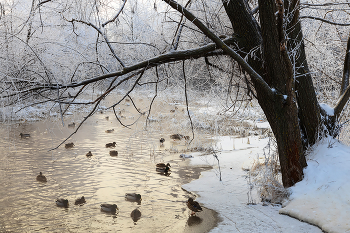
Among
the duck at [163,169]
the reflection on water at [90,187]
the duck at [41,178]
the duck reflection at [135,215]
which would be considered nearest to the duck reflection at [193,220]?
the reflection on water at [90,187]

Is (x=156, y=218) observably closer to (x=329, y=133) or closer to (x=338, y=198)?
(x=338, y=198)

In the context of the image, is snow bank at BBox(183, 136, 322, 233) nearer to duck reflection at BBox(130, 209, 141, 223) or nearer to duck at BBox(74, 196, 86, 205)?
duck reflection at BBox(130, 209, 141, 223)

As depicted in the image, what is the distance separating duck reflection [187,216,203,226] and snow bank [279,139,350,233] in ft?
3.95

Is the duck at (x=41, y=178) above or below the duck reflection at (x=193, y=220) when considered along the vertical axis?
above

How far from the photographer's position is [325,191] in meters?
4.16

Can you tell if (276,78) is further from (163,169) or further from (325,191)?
(163,169)

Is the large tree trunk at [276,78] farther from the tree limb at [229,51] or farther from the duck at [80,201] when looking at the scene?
the duck at [80,201]

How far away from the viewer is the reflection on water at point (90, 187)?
4621mm

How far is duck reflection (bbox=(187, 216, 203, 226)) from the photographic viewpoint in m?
4.62

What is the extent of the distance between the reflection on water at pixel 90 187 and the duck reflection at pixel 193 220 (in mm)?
15

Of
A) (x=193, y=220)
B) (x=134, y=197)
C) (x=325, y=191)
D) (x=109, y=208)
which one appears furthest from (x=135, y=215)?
(x=325, y=191)

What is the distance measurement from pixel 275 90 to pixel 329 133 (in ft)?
4.97

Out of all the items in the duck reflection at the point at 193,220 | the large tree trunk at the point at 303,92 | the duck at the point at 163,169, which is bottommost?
the duck reflection at the point at 193,220

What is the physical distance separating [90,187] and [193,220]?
245 cm
